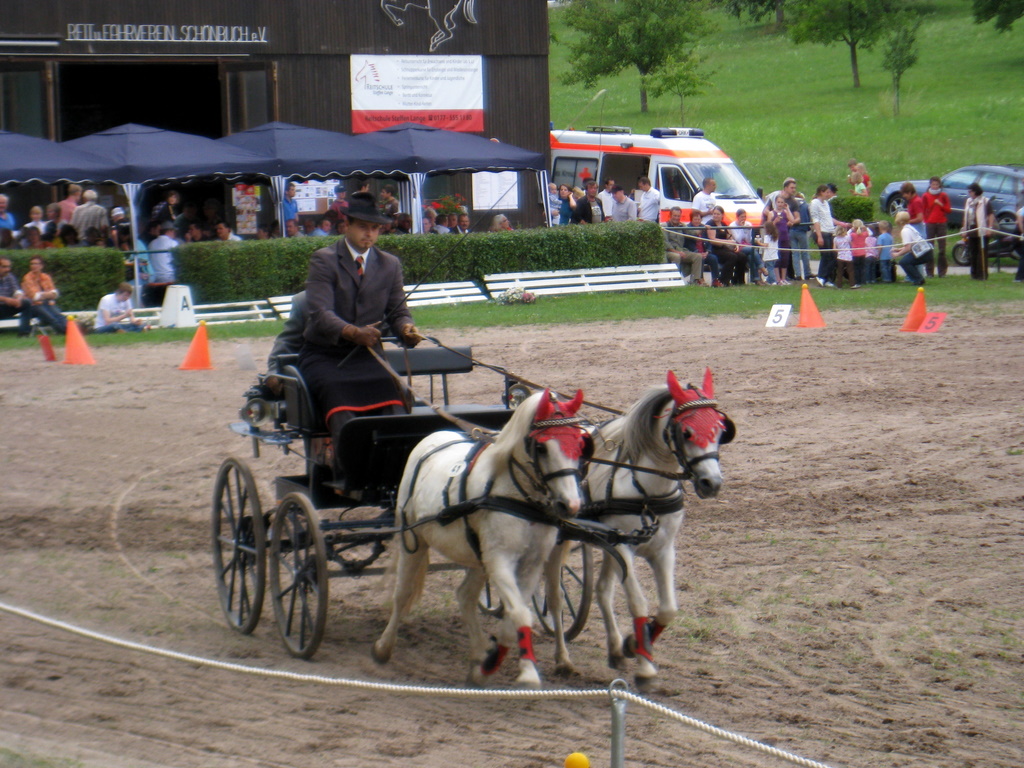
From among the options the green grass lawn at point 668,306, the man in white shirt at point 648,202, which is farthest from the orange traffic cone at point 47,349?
the man in white shirt at point 648,202

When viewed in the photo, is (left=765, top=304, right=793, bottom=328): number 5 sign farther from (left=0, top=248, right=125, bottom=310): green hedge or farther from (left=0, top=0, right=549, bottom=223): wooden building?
(left=0, top=0, right=549, bottom=223): wooden building

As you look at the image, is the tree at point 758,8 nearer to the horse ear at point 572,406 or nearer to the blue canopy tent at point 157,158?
the blue canopy tent at point 157,158

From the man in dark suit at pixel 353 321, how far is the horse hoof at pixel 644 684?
2121mm

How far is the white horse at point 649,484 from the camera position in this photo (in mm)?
5867

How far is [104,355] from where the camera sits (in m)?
16.7

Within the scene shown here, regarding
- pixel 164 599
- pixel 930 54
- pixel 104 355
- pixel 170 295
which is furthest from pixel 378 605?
pixel 930 54

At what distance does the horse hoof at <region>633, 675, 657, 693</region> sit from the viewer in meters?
6.11

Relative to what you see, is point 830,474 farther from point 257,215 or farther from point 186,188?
point 186,188

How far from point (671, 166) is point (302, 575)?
21.3m

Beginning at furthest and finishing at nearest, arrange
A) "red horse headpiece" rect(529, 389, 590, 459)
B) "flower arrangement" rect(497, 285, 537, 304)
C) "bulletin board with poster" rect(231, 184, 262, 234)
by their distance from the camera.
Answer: "bulletin board with poster" rect(231, 184, 262, 234) < "flower arrangement" rect(497, 285, 537, 304) < "red horse headpiece" rect(529, 389, 590, 459)

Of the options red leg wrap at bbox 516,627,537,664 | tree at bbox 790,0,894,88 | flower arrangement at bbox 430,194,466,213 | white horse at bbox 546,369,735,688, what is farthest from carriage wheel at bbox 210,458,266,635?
tree at bbox 790,0,894,88

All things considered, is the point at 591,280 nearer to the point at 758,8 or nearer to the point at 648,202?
the point at 648,202

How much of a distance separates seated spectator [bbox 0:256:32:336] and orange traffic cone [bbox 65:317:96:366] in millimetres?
2545

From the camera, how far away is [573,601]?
7.73 m
